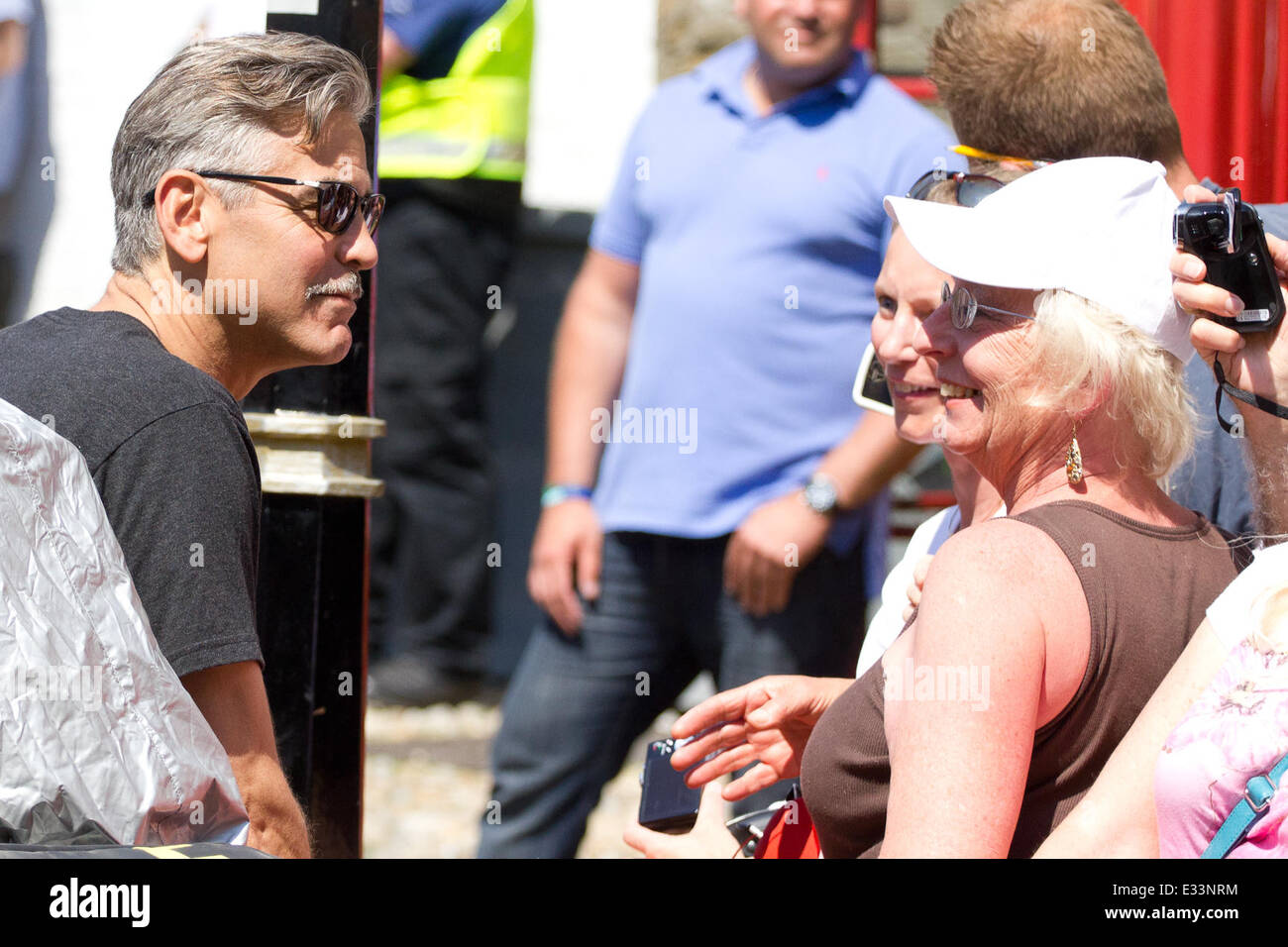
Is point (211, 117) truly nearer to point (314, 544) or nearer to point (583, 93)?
point (314, 544)

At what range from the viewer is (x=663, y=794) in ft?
6.85

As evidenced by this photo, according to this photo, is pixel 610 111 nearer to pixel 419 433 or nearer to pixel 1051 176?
pixel 419 433

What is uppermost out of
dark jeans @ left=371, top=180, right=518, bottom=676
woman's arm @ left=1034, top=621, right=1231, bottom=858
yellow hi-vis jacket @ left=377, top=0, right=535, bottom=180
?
yellow hi-vis jacket @ left=377, top=0, right=535, bottom=180

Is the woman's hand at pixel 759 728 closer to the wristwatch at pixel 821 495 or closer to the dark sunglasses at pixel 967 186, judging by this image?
the dark sunglasses at pixel 967 186

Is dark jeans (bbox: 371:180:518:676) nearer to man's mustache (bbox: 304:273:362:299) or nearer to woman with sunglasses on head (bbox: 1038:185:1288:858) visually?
man's mustache (bbox: 304:273:362:299)

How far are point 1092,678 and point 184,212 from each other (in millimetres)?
1307

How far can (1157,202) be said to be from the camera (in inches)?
69.7

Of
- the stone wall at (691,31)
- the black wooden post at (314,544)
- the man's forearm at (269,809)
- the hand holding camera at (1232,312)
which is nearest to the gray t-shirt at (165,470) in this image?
the man's forearm at (269,809)

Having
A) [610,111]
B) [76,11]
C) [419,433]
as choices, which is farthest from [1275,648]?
[610,111]

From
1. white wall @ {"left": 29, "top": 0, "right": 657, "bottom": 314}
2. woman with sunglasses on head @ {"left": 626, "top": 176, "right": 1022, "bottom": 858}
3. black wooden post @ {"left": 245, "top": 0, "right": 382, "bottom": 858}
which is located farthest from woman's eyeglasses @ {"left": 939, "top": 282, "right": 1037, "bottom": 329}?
white wall @ {"left": 29, "top": 0, "right": 657, "bottom": 314}

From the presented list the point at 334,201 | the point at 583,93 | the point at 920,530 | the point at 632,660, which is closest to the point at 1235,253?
the point at 920,530

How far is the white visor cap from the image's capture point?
1.73m

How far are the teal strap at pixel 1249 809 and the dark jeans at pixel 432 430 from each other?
4159 mm

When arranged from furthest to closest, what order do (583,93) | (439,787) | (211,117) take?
1. (583,93)
2. (439,787)
3. (211,117)
